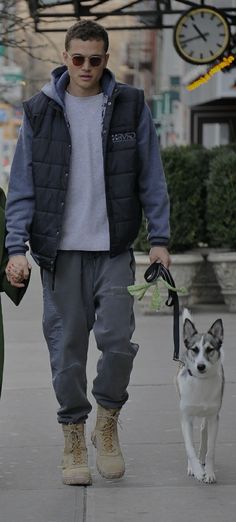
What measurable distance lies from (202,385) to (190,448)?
0.30 metres

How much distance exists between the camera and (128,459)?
6695mm

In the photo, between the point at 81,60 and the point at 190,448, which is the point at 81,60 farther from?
the point at 190,448

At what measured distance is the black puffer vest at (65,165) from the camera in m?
5.95

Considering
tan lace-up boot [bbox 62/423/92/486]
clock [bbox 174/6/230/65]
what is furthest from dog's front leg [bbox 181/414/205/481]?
clock [bbox 174/6/230/65]

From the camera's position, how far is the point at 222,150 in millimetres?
13438

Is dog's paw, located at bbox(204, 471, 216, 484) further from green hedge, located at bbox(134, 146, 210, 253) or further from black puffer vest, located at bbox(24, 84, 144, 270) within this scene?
green hedge, located at bbox(134, 146, 210, 253)

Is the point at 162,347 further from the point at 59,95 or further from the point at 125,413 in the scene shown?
the point at 59,95

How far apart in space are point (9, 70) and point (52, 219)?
24605mm

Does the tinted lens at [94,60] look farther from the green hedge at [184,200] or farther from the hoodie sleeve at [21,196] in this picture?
the green hedge at [184,200]

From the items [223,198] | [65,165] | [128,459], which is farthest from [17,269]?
[223,198]

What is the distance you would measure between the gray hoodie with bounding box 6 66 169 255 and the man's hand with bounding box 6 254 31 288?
0.04 metres

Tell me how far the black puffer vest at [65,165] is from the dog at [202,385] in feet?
1.79

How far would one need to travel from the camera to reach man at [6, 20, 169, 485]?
5.95m

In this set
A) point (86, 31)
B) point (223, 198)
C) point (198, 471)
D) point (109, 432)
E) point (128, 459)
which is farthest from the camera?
point (223, 198)
